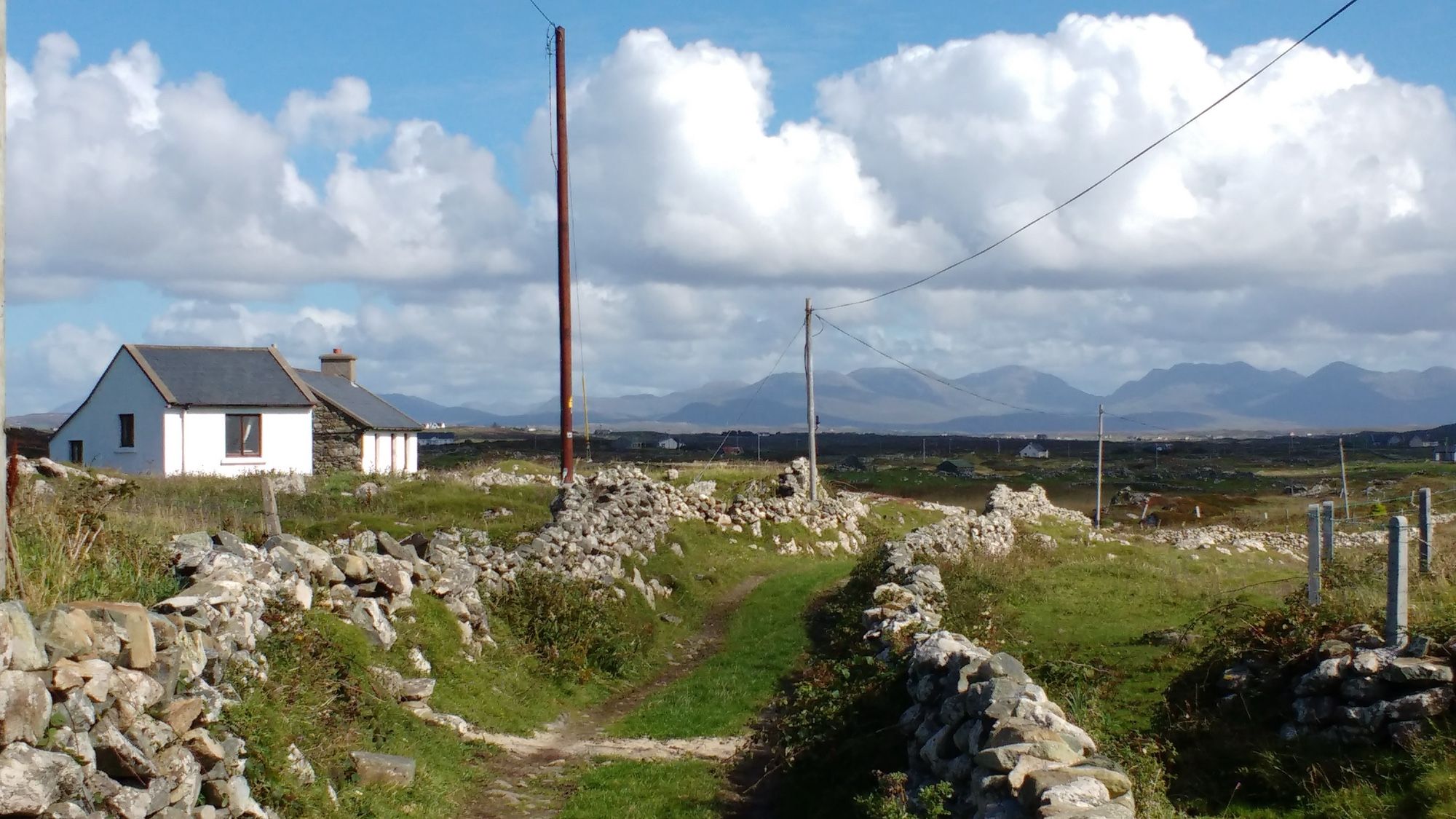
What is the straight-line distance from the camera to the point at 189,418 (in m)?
45.0

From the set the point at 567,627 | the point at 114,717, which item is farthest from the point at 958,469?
the point at 114,717

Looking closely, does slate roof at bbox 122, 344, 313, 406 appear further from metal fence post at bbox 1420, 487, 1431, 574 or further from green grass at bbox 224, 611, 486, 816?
metal fence post at bbox 1420, 487, 1431, 574

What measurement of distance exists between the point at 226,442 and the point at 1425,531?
43.0 meters

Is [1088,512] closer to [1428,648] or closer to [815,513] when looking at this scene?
[815,513]

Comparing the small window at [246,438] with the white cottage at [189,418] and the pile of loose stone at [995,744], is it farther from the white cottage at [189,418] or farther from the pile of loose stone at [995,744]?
the pile of loose stone at [995,744]

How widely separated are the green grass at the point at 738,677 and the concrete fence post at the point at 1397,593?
7556 mm

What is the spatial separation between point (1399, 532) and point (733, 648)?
12220mm

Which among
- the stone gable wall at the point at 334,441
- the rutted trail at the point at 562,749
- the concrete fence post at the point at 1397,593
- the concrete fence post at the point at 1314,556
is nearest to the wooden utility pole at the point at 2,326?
the rutted trail at the point at 562,749

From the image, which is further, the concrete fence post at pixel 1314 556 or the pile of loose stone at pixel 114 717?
the concrete fence post at pixel 1314 556

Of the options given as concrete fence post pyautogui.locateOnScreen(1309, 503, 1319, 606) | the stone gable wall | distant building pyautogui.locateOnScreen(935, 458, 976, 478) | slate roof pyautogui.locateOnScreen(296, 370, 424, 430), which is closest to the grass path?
concrete fence post pyautogui.locateOnScreen(1309, 503, 1319, 606)

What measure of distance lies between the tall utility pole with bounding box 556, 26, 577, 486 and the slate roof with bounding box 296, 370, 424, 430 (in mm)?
20949

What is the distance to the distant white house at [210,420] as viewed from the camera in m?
44.9

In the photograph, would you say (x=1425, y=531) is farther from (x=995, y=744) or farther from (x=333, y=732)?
(x=333, y=732)

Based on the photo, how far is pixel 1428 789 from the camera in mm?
8586
